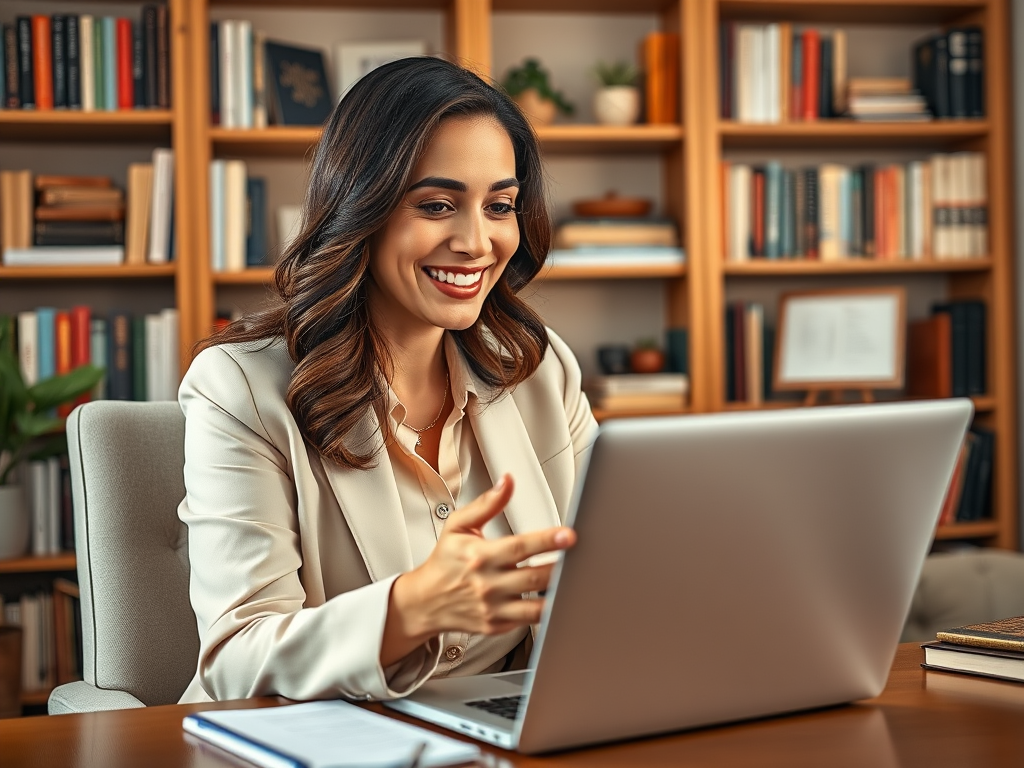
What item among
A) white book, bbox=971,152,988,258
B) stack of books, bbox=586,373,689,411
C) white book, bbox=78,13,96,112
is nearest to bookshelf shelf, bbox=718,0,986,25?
white book, bbox=971,152,988,258

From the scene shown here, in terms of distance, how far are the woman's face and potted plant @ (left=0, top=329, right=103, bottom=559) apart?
1.60m

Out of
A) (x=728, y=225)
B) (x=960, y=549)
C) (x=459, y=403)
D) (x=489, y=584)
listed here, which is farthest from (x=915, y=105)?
(x=489, y=584)

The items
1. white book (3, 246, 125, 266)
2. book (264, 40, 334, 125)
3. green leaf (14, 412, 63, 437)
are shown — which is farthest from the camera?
book (264, 40, 334, 125)

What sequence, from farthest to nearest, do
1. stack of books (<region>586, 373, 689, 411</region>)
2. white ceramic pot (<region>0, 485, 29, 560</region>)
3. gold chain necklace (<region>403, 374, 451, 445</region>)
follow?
stack of books (<region>586, 373, 689, 411</region>)
white ceramic pot (<region>0, 485, 29, 560</region>)
gold chain necklace (<region>403, 374, 451, 445</region>)

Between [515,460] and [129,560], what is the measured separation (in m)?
0.48

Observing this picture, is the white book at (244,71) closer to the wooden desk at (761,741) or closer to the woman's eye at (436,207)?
the woman's eye at (436,207)

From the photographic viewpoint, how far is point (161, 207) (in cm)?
304

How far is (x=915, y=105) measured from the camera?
3.32 m

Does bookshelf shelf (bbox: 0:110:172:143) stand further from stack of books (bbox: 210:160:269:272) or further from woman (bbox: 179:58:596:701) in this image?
woman (bbox: 179:58:596:701)

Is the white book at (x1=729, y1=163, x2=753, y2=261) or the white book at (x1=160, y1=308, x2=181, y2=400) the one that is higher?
the white book at (x1=729, y1=163, x2=753, y2=261)

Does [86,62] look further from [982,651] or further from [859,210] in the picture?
[982,651]

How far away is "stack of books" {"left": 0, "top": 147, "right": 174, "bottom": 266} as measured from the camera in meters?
3.01

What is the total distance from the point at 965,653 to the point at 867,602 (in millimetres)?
206

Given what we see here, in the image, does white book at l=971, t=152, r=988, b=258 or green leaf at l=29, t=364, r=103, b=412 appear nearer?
green leaf at l=29, t=364, r=103, b=412
